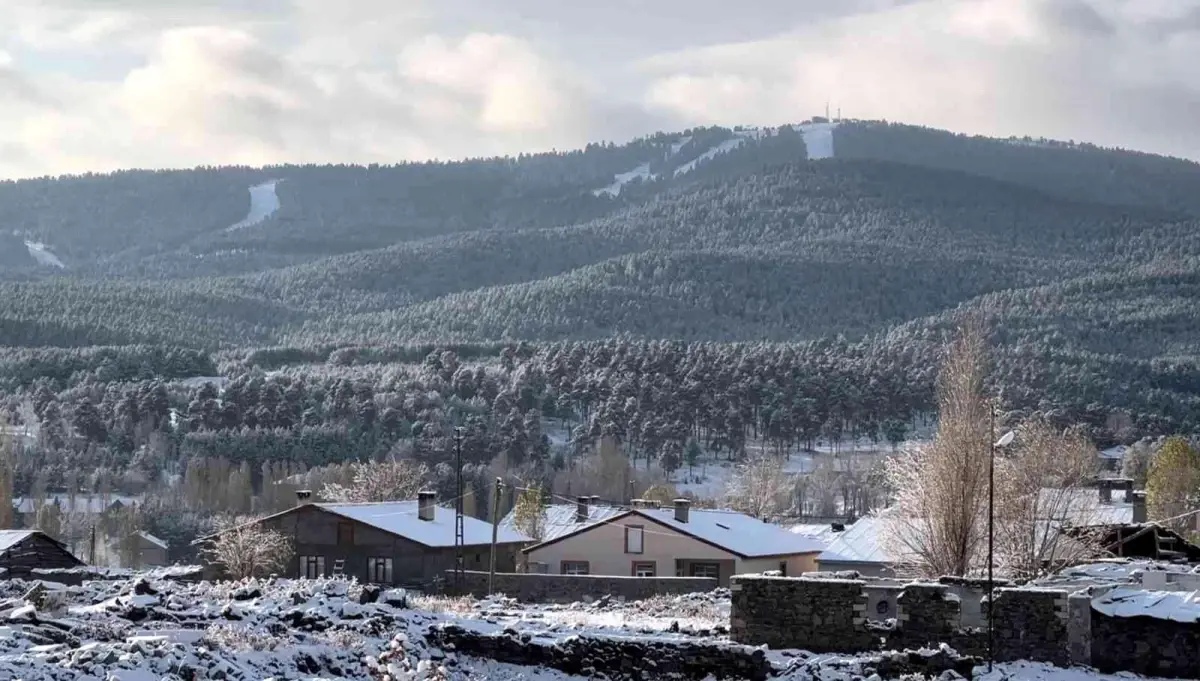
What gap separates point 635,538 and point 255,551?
1433cm

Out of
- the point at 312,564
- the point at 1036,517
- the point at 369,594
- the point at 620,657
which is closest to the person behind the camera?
the point at 620,657

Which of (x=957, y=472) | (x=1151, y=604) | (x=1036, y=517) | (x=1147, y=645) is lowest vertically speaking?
(x=1147, y=645)

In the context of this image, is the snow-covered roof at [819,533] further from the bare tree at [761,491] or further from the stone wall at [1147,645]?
the stone wall at [1147,645]

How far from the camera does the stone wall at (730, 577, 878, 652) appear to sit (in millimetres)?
26906

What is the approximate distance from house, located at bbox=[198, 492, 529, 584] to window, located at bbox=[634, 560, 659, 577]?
19.1ft

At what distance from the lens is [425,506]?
69.9 m

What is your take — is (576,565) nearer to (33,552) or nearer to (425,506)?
(425,506)

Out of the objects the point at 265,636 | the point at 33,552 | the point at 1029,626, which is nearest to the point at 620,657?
the point at 265,636

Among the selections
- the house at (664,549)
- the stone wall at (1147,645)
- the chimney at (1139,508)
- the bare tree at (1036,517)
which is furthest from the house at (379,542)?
the stone wall at (1147,645)

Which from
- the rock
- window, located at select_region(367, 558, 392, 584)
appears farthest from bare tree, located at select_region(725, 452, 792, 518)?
the rock

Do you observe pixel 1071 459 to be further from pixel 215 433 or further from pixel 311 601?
pixel 215 433

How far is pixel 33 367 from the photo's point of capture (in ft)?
629

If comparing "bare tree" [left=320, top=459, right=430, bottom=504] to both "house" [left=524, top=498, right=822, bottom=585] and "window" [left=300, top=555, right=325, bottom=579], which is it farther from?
"house" [left=524, top=498, right=822, bottom=585]

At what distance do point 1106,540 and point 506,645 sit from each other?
3076 cm
